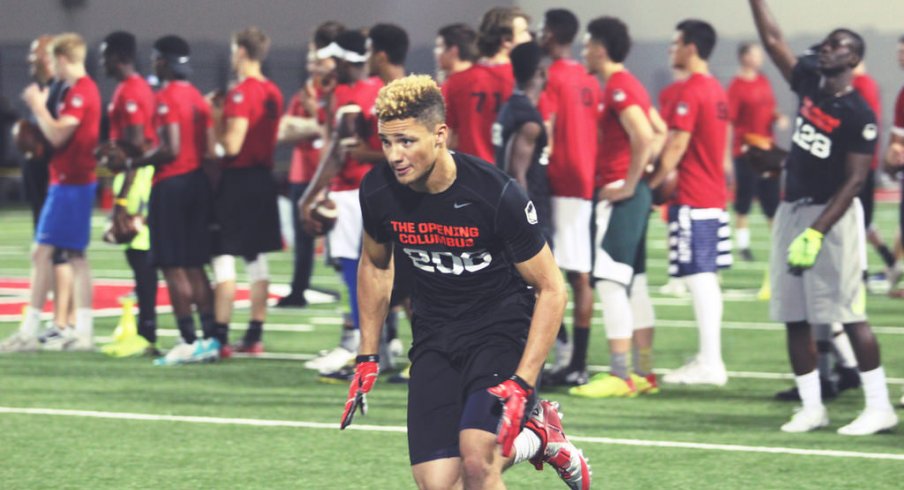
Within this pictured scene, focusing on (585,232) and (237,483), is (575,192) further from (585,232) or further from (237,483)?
(237,483)

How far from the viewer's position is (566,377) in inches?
404

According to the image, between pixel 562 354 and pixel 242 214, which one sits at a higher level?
pixel 242 214

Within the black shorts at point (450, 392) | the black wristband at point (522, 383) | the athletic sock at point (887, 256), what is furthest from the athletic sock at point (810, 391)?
the athletic sock at point (887, 256)

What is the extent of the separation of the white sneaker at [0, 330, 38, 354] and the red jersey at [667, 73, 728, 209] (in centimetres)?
508

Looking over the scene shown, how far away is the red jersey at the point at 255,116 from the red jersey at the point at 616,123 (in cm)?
277

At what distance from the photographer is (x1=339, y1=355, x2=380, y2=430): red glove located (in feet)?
18.4

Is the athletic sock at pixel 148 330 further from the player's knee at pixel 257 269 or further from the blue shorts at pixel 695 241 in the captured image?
the blue shorts at pixel 695 241

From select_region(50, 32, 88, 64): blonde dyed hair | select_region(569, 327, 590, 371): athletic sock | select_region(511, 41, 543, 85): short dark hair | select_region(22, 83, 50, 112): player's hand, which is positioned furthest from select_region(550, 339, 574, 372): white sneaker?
select_region(22, 83, 50, 112): player's hand

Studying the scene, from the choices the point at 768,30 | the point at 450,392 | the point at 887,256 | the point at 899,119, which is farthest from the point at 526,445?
the point at 887,256

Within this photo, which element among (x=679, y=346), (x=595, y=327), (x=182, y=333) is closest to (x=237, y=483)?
(x=182, y=333)

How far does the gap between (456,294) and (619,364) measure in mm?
4264

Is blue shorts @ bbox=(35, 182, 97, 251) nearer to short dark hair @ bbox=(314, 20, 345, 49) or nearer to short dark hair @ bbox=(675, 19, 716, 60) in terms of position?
short dark hair @ bbox=(314, 20, 345, 49)

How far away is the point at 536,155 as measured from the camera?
9594 millimetres

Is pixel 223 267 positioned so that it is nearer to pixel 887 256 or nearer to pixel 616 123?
pixel 616 123
